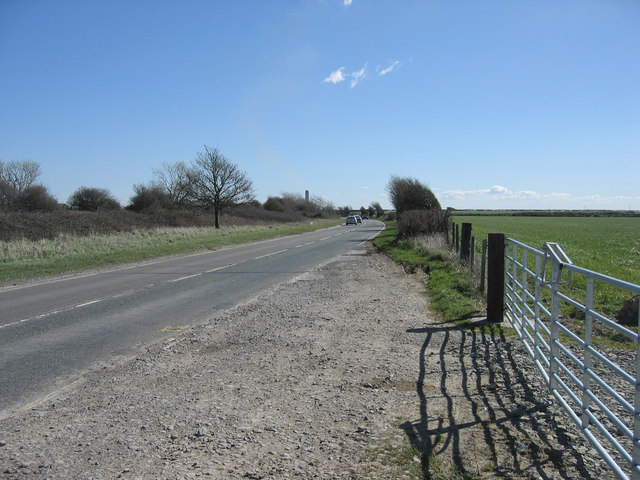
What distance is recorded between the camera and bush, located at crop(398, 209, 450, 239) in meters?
25.5

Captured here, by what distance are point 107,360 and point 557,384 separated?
5.18 meters

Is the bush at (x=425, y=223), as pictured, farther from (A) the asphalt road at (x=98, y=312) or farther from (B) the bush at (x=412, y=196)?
(A) the asphalt road at (x=98, y=312)

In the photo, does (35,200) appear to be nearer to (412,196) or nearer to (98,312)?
(412,196)

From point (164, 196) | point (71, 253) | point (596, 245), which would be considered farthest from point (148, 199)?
point (596, 245)

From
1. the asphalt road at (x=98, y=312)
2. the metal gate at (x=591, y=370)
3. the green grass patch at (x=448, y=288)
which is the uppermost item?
the metal gate at (x=591, y=370)

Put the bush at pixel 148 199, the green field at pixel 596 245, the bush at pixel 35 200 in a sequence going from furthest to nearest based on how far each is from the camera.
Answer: the bush at pixel 148 199
the bush at pixel 35 200
the green field at pixel 596 245

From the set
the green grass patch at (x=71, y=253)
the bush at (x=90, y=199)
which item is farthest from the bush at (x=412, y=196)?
the bush at (x=90, y=199)

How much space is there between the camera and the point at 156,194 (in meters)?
57.6

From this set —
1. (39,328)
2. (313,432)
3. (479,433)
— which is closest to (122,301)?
(39,328)

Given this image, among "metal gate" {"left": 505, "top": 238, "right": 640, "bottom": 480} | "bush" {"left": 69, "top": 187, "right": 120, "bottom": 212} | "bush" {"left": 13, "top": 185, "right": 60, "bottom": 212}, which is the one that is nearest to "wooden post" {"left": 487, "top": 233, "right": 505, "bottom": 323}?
"metal gate" {"left": 505, "top": 238, "right": 640, "bottom": 480}

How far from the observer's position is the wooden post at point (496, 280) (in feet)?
25.2

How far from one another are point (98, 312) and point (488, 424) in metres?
7.70

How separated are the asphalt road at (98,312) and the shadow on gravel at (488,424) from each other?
382 cm

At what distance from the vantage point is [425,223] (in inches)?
1020
